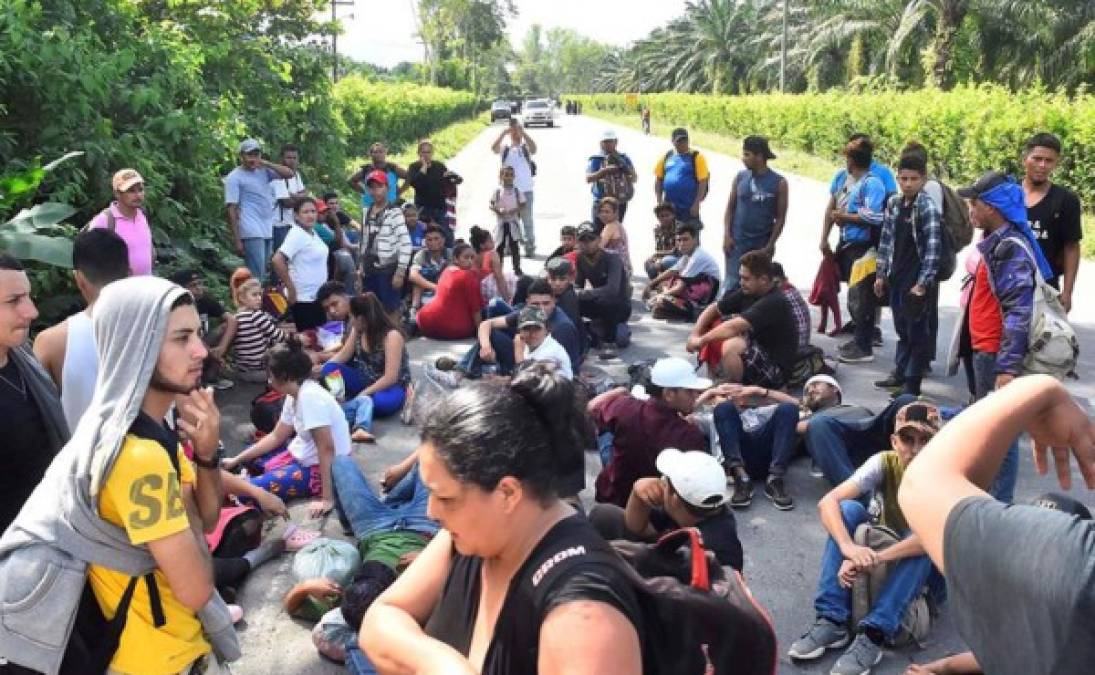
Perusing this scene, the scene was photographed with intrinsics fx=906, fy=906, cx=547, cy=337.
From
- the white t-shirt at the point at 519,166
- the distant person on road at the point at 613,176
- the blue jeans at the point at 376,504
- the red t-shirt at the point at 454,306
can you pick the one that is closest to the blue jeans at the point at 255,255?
the red t-shirt at the point at 454,306

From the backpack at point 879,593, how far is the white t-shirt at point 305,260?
5334mm

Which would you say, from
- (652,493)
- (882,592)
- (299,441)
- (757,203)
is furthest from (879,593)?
(757,203)

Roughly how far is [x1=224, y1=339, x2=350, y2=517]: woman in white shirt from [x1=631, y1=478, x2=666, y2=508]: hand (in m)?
2.16

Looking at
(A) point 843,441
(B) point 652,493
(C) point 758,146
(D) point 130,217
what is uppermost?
(C) point 758,146

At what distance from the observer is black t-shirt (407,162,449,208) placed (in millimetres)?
11148

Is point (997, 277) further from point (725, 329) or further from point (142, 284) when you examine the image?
point (142, 284)

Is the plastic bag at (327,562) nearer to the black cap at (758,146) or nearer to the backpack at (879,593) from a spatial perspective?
the backpack at (879,593)

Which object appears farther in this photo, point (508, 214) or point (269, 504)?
point (508, 214)

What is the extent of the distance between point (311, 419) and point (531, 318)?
1.90 metres

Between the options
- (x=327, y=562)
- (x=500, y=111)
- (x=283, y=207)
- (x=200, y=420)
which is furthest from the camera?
(x=500, y=111)

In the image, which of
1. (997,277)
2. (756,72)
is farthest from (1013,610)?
(756,72)

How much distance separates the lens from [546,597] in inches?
62.6

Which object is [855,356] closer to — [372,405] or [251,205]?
[372,405]

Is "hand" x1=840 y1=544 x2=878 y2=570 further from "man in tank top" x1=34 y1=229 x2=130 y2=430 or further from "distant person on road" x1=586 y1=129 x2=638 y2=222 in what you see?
"distant person on road" x1=586 y1=129 x2=638 y2=222
